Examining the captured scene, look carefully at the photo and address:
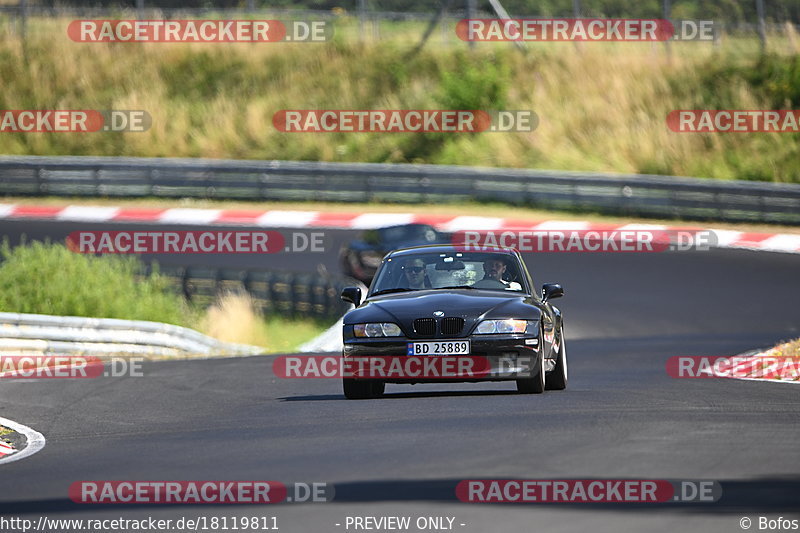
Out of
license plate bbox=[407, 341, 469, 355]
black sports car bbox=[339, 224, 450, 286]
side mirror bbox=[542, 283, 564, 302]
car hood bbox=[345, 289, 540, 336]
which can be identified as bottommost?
license plate bbox=[407, 341, 469, 355]

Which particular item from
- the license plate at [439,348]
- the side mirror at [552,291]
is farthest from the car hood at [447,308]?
the side mirror at [552,291]

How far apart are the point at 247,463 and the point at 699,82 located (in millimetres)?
31045

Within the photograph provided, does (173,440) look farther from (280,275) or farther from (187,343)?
(280,275)

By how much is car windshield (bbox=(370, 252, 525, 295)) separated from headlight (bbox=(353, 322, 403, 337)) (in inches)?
41.2

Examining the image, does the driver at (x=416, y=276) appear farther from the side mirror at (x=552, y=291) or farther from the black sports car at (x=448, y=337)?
the side mirror at (x=552, y=291)

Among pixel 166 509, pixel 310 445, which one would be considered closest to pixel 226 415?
pixel 310 445

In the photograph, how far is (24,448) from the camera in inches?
432

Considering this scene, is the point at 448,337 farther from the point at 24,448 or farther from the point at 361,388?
the point at 24,448

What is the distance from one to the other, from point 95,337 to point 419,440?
10.2m

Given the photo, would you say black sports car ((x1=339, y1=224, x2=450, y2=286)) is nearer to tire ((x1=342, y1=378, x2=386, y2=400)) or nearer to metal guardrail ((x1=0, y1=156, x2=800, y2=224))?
metal guardrail ((x1=0, y1=156, x2=800, y2=224))

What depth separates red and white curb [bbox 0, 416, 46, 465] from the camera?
1046 cm

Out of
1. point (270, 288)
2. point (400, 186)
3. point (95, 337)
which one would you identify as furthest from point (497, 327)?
point (400, 186)

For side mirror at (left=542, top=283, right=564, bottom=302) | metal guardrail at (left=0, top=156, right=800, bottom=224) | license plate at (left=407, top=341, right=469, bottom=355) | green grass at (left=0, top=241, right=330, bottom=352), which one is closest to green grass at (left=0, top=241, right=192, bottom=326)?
green grass at (left=0, top=241, right=330, bottom=352)

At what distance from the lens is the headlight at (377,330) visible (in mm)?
11695
